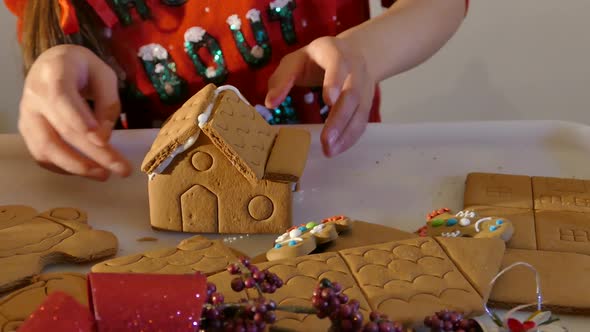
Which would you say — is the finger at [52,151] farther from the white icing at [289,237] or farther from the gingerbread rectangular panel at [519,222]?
the gingerbread rectangular panel at [519,222]

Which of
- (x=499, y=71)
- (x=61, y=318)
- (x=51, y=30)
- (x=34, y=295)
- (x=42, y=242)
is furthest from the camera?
(x=499, y=71)

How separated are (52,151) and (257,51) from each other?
0.32 m

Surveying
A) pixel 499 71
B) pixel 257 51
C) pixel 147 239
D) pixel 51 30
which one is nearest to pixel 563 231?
pixel 147 239

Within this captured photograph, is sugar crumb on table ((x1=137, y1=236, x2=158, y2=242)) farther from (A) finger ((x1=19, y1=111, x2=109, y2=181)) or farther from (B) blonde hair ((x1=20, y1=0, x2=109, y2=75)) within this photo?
(B) blonde hair ((x1=20, y1=0, x2=109, y2=75))

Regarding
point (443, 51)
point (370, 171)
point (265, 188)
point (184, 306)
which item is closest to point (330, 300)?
point (184, 306)

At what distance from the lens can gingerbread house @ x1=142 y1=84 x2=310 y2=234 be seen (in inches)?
24.5

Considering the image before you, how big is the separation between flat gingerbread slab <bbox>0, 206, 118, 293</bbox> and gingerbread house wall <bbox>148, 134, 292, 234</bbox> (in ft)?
0.21

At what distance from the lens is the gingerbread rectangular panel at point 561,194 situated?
65 centimetres

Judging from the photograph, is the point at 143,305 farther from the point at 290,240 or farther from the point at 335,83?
the point at 335,83

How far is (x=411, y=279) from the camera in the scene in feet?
1.69

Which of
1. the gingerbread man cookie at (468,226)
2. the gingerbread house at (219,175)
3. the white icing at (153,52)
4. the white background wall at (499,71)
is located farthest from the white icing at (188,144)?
the white background wall at (499,71)

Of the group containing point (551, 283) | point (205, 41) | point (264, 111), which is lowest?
point (551, 283)

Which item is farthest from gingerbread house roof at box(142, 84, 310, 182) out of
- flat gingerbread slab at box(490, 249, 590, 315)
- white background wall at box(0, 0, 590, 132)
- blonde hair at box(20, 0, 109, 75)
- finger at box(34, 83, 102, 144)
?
white background wall at box(0, 0, 590, 132)

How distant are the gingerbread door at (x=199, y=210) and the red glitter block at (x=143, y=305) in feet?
0.82
